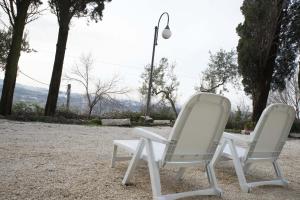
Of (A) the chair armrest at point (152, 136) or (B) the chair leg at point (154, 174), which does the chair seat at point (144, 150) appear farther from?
(A) the chair armrest at point (152, 136)

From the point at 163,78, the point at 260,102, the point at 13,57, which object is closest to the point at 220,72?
the point at 163,78

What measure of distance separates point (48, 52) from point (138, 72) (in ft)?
18.3

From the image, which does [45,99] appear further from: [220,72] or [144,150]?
[220,72]

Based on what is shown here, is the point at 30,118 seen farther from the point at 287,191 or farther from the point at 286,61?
the point at 286,61

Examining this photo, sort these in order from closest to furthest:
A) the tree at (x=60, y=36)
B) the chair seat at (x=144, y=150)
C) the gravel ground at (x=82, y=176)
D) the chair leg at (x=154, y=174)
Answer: the chair leg at (x=154, y=174) < the gravel ground at (x=82, y=176) < the chair seat at (x=144, y=150) < the tree at (x=60, y=36)

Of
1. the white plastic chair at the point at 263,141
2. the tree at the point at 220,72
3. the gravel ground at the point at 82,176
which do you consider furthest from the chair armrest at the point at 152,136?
the tree at the point at 220,72

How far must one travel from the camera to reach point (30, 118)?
30.1 ft

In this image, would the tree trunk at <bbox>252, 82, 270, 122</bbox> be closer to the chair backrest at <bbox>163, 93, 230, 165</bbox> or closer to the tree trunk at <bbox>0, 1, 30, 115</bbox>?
the tree trunk at <bbox>0, 1, 30, 115</bbox>

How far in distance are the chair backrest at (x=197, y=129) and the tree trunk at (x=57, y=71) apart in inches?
338

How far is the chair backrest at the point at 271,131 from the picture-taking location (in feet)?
12.4

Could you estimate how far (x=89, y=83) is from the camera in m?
16.7

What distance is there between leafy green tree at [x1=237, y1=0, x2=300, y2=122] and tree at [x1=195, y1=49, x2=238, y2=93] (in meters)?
3.30

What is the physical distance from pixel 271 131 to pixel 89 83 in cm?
1351

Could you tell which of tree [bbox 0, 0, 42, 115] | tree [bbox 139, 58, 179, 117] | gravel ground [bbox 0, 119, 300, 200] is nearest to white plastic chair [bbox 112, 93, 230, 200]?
gravel ground [bbox 0, 119, 300, 200]
